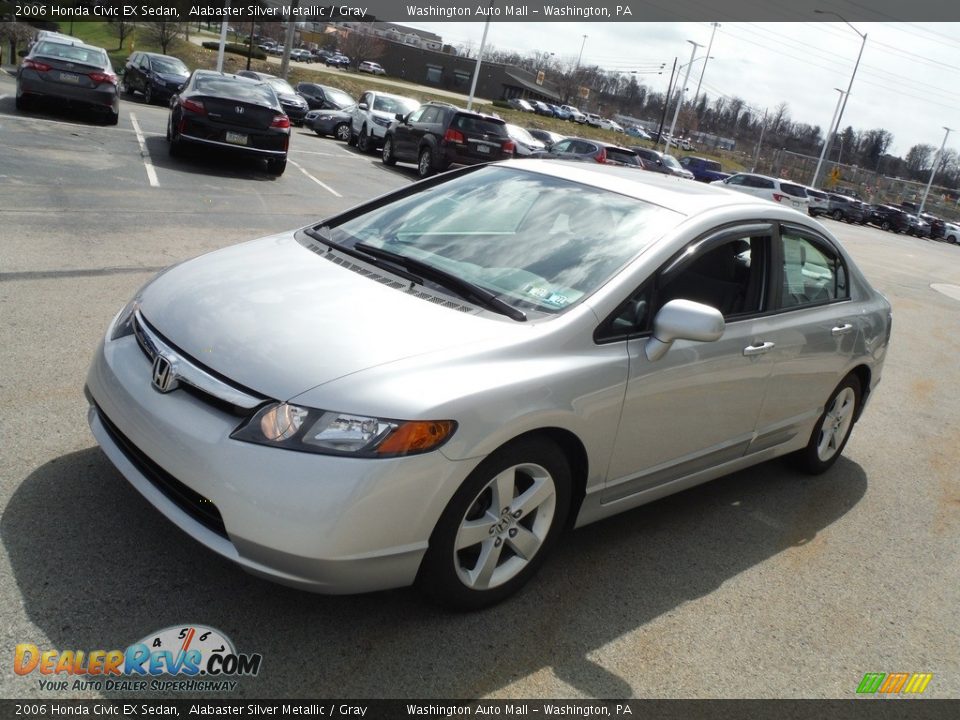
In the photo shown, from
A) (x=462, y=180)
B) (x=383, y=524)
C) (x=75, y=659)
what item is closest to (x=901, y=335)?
(x=462, y=180)

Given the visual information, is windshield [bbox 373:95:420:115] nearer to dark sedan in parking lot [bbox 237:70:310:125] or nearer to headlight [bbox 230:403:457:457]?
dark sedan in parking lot [bbox 237:70:310:125]

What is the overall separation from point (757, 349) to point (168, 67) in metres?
25.0

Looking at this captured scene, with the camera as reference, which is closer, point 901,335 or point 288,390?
point 288,390

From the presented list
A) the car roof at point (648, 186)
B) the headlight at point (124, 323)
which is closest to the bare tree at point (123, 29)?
the car roof at point (648, 186)

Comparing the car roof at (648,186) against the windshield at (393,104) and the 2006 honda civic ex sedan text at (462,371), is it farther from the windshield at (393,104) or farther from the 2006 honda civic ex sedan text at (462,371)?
the windshield at (393,104)

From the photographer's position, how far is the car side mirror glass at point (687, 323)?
3.33m

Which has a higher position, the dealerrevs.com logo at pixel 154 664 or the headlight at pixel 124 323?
the headlight at pixel 124 323

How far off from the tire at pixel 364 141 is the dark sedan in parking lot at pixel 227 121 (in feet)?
27.5

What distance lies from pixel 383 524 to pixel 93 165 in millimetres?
10838

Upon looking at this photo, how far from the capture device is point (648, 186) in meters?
4.24

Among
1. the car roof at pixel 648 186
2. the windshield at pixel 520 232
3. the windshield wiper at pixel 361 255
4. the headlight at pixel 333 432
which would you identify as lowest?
the headlight at pixel 333 432

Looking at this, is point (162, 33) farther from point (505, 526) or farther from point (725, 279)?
point (505, 526)

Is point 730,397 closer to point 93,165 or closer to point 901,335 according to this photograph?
point 901,335

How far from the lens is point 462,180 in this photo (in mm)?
4613
